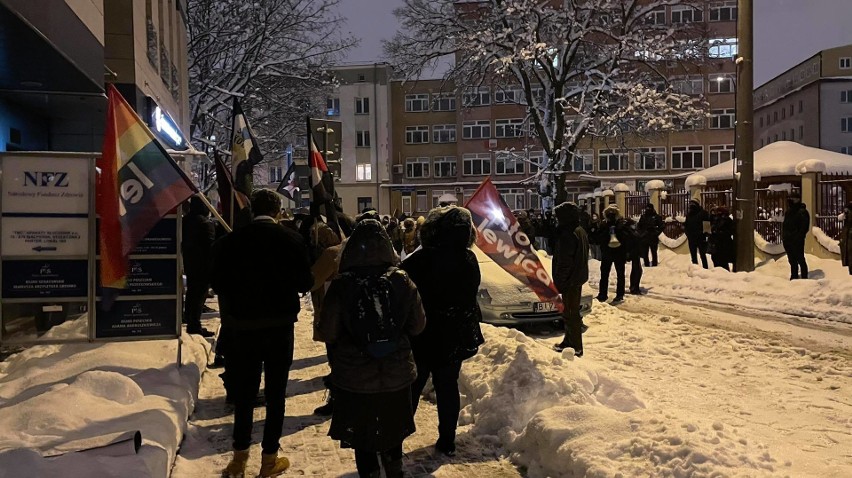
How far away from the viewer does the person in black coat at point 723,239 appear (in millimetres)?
18016

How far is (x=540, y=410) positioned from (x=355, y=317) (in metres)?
2.40

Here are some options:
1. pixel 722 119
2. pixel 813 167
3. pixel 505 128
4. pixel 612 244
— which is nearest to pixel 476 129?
pixel 505 128

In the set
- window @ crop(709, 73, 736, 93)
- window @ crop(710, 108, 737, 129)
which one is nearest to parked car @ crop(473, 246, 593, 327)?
window @ crop(709, 73, 736, 93)

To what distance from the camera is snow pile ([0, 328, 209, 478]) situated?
4398 mm

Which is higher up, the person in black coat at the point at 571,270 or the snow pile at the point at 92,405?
the person in black coat at the point at 571,270

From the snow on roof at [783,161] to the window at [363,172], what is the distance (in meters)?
36.6

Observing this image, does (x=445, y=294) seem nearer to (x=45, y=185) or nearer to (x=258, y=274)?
(x=258, y=274)

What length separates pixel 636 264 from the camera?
16.3m

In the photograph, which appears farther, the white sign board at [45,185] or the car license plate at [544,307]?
the car license plate at [544,307]

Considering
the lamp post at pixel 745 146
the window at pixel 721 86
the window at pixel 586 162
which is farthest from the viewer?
the window at pixel 586 162

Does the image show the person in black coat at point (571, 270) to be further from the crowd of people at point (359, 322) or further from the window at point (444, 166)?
the window at point (444, 166)

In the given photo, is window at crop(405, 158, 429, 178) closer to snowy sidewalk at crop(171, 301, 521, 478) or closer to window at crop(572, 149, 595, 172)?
window at crop(572, 149, 595, 172)

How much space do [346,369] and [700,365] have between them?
19.3ft

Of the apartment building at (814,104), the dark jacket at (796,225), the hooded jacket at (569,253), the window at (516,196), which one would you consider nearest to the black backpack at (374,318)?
the hooded jacket at (569,253)
